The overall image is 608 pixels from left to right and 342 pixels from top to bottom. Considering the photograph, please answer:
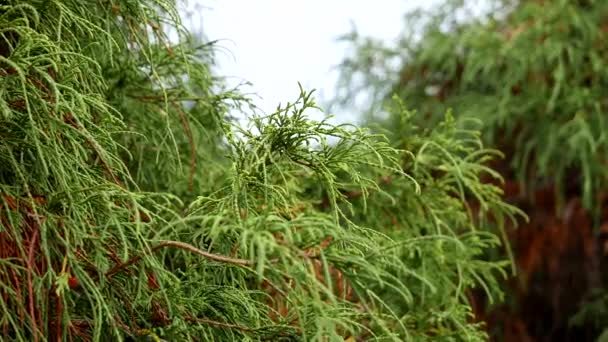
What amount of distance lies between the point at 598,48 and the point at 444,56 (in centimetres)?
51

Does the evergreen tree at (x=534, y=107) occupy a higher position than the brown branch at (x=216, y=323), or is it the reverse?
the evergreen tree at (x=534, y=107)

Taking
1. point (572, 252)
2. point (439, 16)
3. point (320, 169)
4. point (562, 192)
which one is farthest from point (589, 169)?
point (320, 169)

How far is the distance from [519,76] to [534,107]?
0.46ft

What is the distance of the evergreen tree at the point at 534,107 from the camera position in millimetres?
2504

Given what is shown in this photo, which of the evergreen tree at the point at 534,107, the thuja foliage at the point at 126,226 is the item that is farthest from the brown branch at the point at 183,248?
the evergreen tree at the point at 534,107

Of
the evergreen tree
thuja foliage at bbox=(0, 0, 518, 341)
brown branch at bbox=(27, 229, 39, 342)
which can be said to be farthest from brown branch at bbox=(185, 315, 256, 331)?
the evergreen tree

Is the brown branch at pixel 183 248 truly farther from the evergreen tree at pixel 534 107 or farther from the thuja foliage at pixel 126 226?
the evergreen tree at pixel 534 107

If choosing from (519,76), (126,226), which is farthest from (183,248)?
(519,76)

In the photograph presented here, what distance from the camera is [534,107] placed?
8.41ft

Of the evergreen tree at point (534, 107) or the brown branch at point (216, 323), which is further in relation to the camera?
the evergreen tree at point (534, 107)

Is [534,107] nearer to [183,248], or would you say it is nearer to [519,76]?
[519,76]

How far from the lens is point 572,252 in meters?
2.97

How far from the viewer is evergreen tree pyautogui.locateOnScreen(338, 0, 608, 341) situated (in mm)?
2504

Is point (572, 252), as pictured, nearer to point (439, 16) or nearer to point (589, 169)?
point (589, 169)
